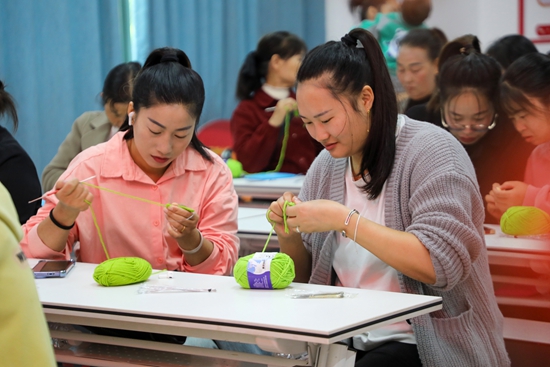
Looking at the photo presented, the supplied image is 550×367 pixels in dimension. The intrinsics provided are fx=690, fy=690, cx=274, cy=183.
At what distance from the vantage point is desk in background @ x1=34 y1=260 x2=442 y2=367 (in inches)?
49.9

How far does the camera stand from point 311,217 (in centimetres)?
162

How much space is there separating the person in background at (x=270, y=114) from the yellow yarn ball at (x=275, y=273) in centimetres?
240

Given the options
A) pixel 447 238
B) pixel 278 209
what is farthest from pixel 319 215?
pixel 447 238

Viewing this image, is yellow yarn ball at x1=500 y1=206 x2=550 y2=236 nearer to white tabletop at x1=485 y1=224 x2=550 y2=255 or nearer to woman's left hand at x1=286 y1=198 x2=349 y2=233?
white tabletop at x1=485 y1=224 x2=550 y2=255

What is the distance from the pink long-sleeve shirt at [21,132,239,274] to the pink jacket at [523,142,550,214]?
3.61 ft

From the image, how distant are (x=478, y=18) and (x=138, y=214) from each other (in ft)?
13.6

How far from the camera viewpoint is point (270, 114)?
404cm

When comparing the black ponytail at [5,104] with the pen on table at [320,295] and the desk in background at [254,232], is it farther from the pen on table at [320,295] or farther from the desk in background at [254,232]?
the pen on table at [320,295]

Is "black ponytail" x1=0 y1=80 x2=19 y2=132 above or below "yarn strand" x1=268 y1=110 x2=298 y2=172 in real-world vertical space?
above

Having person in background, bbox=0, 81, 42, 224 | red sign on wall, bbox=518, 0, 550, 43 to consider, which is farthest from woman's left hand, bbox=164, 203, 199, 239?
red sign on wall, bbox=518, 0, 550, 43

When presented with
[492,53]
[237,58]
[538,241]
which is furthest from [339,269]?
[237,58]

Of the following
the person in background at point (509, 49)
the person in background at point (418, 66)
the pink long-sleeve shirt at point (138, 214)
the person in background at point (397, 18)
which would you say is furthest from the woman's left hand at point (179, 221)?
the person in background at point (397, 18)

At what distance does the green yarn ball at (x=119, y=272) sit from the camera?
5.23 ft

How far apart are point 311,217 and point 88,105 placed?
8.47ft
